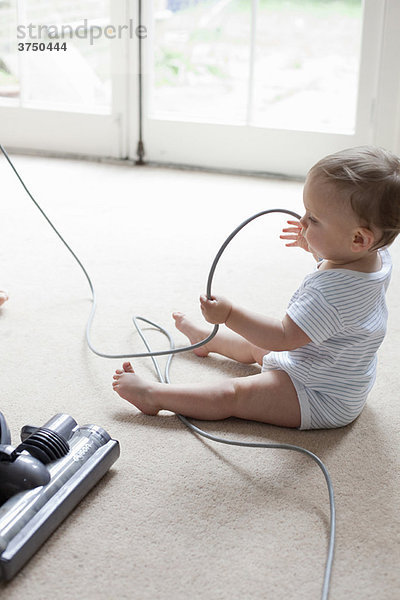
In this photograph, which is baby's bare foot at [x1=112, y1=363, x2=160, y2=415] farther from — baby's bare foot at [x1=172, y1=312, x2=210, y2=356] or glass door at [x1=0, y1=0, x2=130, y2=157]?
glass door at [x1=0, y1=0, x2=130, y2=157]

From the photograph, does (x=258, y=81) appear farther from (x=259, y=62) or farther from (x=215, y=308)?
(x=215, y=308)

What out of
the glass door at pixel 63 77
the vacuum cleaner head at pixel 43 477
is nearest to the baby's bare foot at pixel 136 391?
the vacuum cleaner head at pixel 43 477

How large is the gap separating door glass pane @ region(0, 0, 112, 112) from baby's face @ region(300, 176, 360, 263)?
5.28ft

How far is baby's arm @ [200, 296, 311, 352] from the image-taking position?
1.04 m

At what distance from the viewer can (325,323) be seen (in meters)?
1.04

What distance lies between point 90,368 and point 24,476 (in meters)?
0.38

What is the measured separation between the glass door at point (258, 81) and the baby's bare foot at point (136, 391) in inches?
54.5

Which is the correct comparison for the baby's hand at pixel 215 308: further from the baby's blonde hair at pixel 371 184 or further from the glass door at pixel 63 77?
the glass door at pixel 63 77

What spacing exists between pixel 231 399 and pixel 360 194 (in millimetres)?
345

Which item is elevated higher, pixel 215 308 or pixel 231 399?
pixel 215 308

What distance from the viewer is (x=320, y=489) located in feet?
3.23

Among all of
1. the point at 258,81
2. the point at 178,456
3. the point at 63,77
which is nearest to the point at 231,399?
the point at 178,456

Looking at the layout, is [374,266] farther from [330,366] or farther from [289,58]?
[289,58]

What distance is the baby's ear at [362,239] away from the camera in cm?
101
